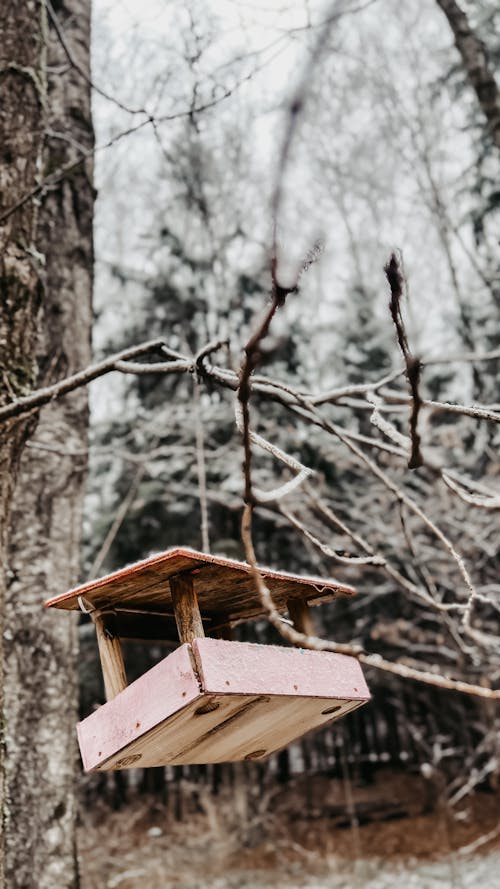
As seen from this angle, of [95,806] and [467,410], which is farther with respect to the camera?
[95,806]

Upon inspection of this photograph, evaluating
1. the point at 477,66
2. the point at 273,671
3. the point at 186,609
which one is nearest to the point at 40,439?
the point at 186,609

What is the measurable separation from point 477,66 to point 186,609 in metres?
4.21

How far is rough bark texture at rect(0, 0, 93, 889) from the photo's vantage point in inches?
79.7

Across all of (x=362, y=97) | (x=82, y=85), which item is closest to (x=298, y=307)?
(x=362, y=97)

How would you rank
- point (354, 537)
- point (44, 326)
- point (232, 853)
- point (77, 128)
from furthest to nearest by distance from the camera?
point (232, 853) < point (77, 128) < point (44, 326) < point (354, 537)

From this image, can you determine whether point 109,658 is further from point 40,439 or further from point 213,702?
point 40,439

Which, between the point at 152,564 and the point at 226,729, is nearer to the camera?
the point at 152,564

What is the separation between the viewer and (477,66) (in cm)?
435

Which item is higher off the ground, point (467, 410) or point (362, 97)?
point (362, 97)

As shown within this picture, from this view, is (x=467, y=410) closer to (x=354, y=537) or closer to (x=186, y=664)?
(x=354, y=537)

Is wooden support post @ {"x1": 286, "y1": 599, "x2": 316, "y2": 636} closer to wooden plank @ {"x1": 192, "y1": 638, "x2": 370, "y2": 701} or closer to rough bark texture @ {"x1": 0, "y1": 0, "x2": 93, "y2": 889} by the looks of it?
wooden plank @ {"x1": 192, "y1": 638, "x2": 370, "y2": 701}

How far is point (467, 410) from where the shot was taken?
4.08 feet

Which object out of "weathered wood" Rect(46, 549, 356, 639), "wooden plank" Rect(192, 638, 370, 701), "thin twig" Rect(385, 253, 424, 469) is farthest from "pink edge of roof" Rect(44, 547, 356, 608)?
"thin twig" Rect(385, 253, 424, 469)

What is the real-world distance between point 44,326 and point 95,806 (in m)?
9.17
